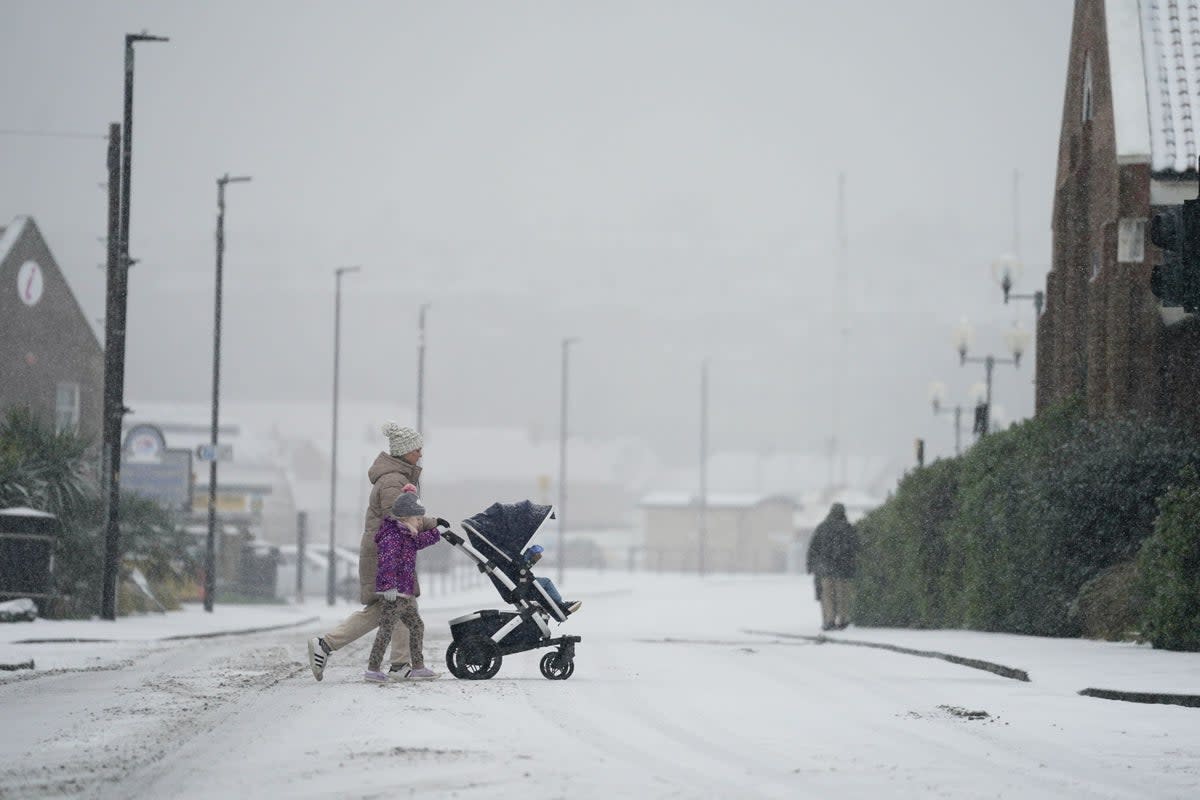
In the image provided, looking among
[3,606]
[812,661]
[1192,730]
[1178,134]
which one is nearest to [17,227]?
[3,606]

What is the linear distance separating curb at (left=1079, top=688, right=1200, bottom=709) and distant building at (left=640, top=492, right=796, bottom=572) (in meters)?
113

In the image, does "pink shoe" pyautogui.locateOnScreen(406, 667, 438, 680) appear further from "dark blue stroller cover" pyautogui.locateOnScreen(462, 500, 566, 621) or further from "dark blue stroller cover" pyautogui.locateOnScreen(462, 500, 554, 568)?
"dark blue stroller cover" pyautogui.locateOnScreen(462, 500, 554, 568)

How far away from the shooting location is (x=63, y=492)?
32.4 meters

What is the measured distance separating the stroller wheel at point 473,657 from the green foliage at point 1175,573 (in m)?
7.45

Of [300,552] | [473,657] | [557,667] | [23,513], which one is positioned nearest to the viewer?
[473,657]

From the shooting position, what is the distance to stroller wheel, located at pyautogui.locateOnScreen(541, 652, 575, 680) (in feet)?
54.3

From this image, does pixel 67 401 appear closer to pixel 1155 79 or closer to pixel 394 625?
pixel 1155 79

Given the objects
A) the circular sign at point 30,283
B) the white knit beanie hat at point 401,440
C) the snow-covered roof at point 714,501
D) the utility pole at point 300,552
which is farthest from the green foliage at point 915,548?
the snow-covered roof at point 714,501

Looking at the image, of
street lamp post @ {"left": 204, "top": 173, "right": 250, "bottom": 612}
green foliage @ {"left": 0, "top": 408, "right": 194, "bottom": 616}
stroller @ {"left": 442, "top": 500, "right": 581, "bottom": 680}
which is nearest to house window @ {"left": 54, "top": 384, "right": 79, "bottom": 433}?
street lamp post @ {"left": 204, "top": 173, "right": 250, "bottom": 612}

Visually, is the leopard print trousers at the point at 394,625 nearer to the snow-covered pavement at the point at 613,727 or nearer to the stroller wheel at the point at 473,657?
the stroller wheel at the point at 473,657

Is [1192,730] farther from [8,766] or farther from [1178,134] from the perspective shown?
[1178,134]

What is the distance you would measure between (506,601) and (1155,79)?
2054 centimetres

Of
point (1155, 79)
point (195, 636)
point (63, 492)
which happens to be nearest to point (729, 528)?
point (1155, 79)

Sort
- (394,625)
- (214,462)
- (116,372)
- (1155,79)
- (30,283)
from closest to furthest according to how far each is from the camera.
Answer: (394,625) → (116,372) → (1155,79) → (214,462) → (30,283)
